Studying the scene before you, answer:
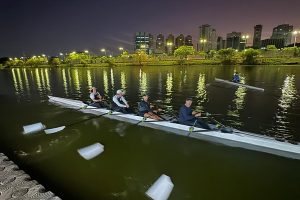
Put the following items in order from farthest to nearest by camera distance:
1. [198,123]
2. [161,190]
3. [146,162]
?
→ 1. [198,123]
2. [146,162]
3. [161,190]

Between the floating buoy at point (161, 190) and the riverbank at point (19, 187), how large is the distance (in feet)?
10.7

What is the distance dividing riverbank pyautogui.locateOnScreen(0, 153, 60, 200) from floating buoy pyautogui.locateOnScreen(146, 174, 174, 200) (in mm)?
3271

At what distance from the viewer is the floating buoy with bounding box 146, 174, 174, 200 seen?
7.86m

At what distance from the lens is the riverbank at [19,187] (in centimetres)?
708

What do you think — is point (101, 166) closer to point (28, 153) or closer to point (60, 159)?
point (60, 159)

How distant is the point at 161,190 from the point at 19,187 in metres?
5.15

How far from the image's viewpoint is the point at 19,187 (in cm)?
756

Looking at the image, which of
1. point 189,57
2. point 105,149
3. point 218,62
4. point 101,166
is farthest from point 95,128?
point 189,57

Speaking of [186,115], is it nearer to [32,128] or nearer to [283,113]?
[32,128]

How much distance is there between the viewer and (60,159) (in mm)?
11227

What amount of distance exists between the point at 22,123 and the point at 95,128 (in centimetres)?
684

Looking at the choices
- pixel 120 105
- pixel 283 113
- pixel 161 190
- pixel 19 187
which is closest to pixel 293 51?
pixel 283 113

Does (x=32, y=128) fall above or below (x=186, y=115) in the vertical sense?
below

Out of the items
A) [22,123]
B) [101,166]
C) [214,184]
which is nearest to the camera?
[214,184]
